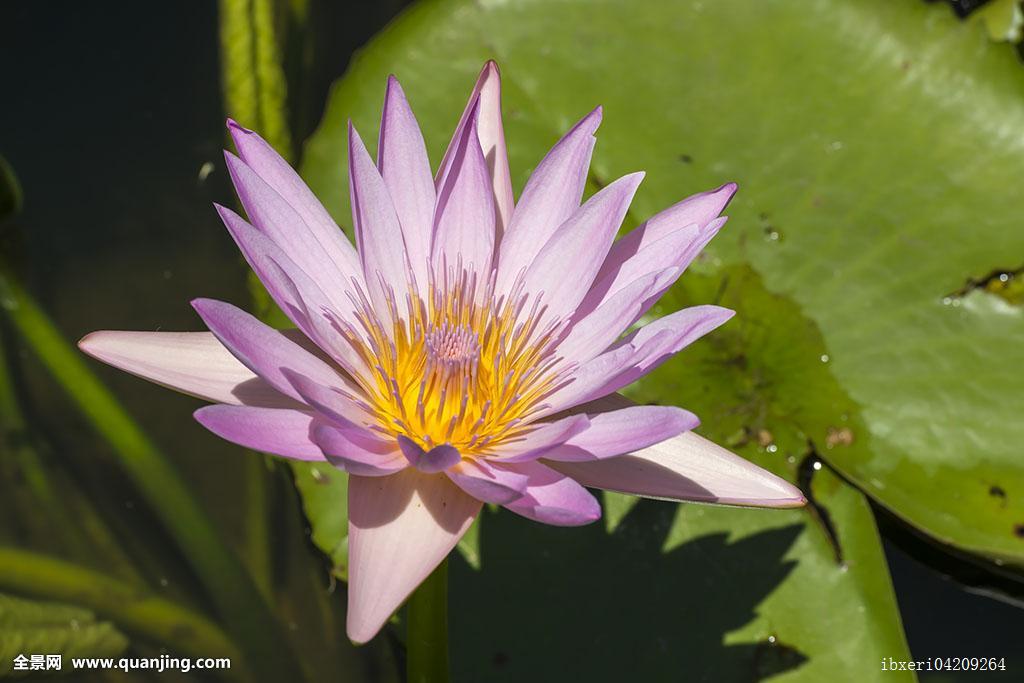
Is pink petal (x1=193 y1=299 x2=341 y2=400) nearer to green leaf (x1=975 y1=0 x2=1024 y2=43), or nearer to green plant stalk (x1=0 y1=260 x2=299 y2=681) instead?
green plant stalk (x1=0 y1=260 x2=299 y2=681)

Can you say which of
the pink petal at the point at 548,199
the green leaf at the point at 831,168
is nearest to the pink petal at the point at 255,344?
the pink petal at the point at 548,199

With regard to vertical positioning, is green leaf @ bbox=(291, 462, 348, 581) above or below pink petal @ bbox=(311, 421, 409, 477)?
below

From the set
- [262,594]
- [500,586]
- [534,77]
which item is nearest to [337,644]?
[262,594]

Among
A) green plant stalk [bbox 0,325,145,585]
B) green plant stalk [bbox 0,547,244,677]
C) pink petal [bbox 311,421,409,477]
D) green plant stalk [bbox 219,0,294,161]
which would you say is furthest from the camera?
green plant stalk [bbox 219,0,294,161]

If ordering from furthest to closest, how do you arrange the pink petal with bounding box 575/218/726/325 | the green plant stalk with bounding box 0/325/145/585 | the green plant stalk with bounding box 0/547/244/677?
the green plant stalk with bounding box 0/325/145/585 → the green plant stalk with bounding box 0/547/244/677 → the pink petal with bounding box 575/218/726/325

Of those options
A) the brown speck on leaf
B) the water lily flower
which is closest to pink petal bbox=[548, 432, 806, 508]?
the water lily flower

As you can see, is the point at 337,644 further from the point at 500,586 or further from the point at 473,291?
the point at 473,291
